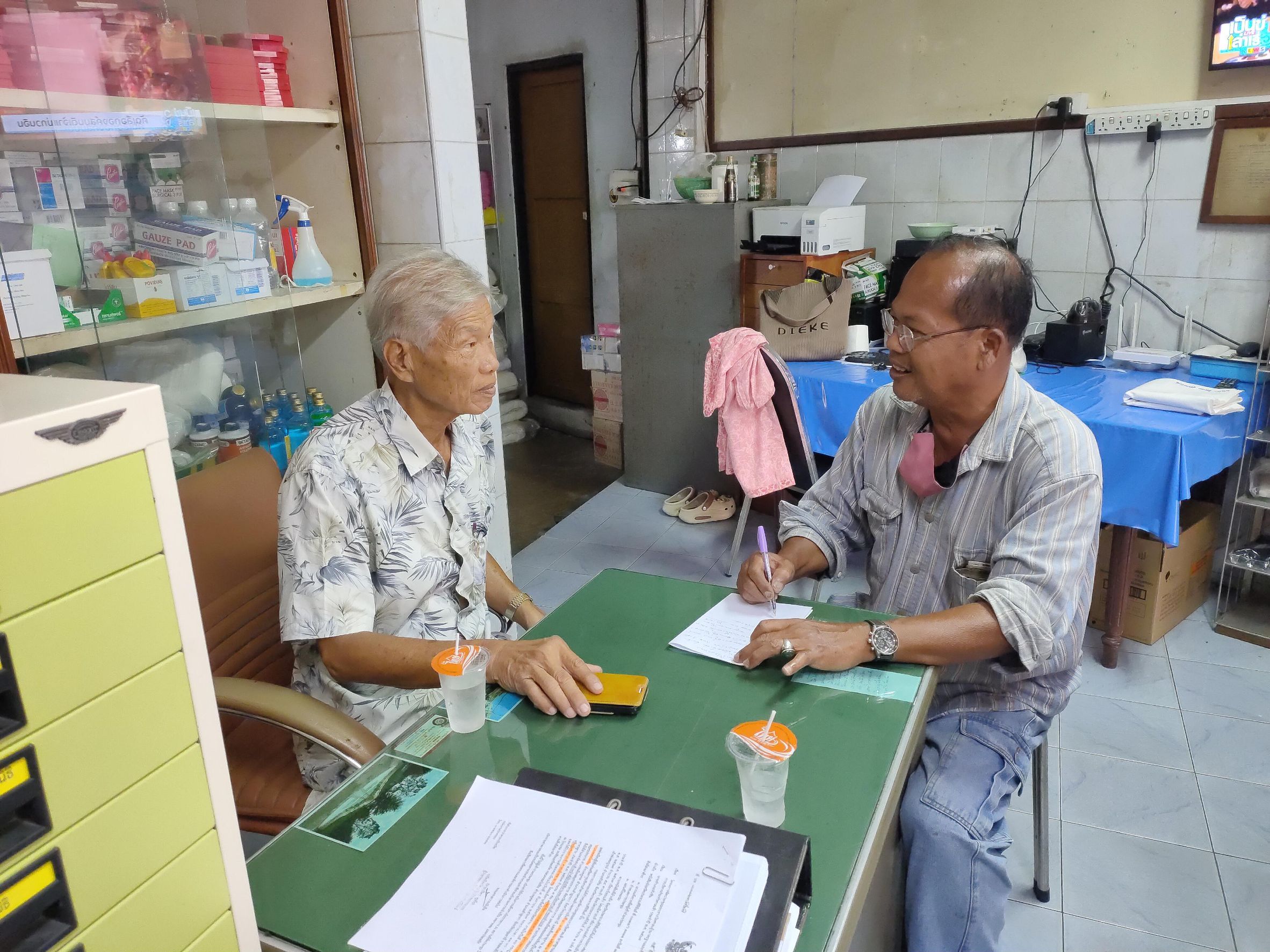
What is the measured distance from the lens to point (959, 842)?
134cm

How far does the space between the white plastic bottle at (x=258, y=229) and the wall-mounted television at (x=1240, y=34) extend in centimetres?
325

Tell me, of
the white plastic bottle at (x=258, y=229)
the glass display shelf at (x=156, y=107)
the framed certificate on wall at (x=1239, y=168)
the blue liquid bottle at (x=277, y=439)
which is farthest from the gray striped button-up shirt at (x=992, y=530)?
the framed certificate on wall at (x=1239, y=168)

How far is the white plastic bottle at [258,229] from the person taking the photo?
2.20m

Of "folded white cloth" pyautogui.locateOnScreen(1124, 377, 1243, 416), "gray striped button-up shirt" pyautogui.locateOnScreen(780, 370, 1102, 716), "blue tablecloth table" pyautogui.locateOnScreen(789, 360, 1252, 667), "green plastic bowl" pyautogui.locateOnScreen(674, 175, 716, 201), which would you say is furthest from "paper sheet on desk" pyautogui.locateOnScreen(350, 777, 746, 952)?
"green plastic bowl" pyautogui.locateOnScreen(674, 175, 716, 201)

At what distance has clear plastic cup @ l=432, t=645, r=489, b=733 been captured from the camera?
44.9 inches

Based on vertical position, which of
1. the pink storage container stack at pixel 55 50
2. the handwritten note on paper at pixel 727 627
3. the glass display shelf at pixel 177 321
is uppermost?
the pink storage container stack at pixel 55 50

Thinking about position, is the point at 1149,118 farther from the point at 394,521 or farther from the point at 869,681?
the point at 394,521

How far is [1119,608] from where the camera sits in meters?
2.71

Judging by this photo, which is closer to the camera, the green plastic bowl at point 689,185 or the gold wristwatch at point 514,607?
the gold wristwatch at point 514,607

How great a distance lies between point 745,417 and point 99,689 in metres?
2.81

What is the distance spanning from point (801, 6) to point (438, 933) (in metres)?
4.25

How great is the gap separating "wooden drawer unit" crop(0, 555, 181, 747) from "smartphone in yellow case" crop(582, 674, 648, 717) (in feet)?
2.17

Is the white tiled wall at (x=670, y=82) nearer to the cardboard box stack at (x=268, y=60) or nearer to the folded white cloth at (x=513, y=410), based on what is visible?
the folded white cloth at (x=513, y=410)

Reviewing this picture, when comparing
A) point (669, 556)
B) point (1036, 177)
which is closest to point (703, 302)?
point (669, 556)
